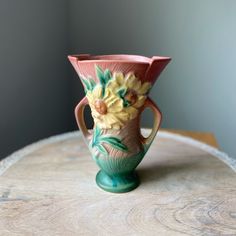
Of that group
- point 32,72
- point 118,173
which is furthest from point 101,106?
point 32,72

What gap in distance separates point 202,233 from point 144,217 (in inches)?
3.8

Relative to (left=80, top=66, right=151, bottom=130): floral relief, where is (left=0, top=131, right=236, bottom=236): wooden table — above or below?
below

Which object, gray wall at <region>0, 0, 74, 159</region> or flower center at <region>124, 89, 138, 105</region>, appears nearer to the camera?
flower center at <region>124, 89, 138, 105</region>

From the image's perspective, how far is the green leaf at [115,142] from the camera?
52cm

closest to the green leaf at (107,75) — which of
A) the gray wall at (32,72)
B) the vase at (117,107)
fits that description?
the vase at (117,107)

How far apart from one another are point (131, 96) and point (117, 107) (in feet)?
0.10

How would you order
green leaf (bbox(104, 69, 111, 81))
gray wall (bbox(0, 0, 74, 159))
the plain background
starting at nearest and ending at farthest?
green leaf (bbox(104, 69, 111, 81)), gray wall (bbox(0, 0, 74, 159)), the plain background

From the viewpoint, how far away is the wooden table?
474 mm

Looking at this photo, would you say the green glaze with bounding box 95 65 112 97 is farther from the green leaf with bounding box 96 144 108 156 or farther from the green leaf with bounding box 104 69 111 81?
the green leaf with bounding box 96 144 108 156

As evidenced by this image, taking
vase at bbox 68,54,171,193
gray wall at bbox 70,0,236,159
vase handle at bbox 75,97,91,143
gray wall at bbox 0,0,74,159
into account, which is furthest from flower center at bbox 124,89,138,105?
gray wall at bbox 70,0,236,159

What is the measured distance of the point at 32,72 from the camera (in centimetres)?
107

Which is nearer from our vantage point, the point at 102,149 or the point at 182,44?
the point at 102,149

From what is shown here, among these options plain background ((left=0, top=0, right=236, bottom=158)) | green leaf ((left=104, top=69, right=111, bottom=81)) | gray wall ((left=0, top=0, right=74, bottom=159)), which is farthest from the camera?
plain background ((left=0, top=0, right=236, bottom=158))

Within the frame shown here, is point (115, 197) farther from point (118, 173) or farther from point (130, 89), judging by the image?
point (130, 89)
